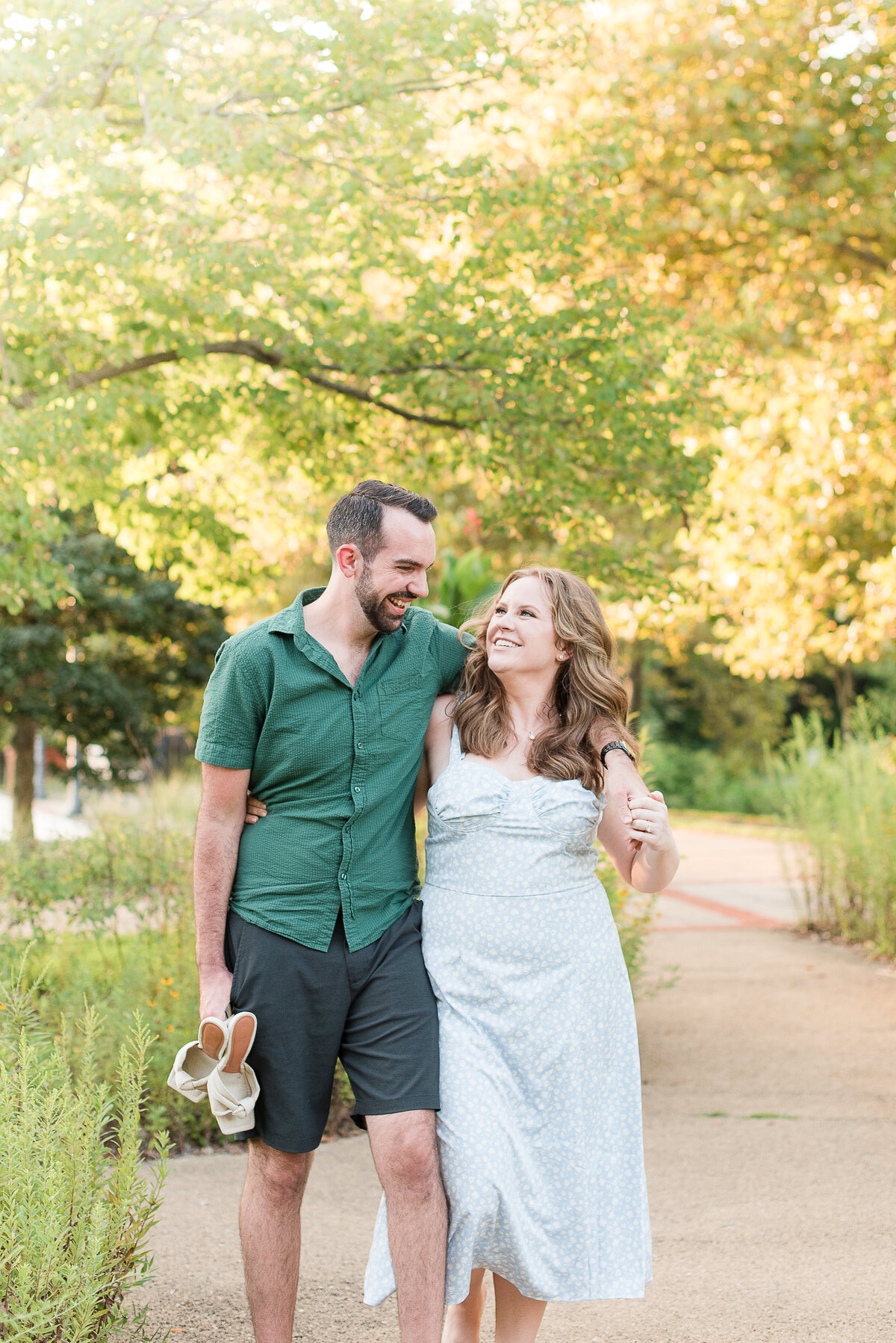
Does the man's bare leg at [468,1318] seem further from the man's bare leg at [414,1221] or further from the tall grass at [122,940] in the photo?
the tall grass at [122,940]

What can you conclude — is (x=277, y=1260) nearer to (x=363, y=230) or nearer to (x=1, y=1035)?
(x=1, y=1035)

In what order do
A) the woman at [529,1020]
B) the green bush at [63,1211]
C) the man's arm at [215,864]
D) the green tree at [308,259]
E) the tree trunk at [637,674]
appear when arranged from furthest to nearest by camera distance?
the tree trunk at [637,674] → the green tree at [308,259] → the man's arm at [215,864] → the woman at [529,1020] → the green bush at [63,1211]

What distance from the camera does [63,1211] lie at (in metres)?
2.28

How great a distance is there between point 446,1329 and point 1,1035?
1251 millimetres

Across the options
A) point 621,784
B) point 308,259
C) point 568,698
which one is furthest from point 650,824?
point 308,259

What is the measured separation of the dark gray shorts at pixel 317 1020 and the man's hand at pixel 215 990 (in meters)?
0.02

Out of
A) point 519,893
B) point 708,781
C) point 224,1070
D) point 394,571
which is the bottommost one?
point 708,781

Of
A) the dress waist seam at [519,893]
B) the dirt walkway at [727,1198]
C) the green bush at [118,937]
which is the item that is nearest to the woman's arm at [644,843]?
the dress waist seam at [519,893]

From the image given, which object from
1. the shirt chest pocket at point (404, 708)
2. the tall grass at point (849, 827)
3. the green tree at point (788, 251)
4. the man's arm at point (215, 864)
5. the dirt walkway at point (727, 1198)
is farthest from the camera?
the green tree at point (788, 251)

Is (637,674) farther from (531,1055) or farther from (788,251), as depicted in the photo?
(531,1055)

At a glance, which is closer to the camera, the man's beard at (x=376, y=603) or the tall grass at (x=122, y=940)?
the man's beard at (x=376, y=603)

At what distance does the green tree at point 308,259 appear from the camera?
5.57 m

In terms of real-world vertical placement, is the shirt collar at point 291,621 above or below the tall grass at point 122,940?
above

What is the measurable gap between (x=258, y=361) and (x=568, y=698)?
14.4ft
